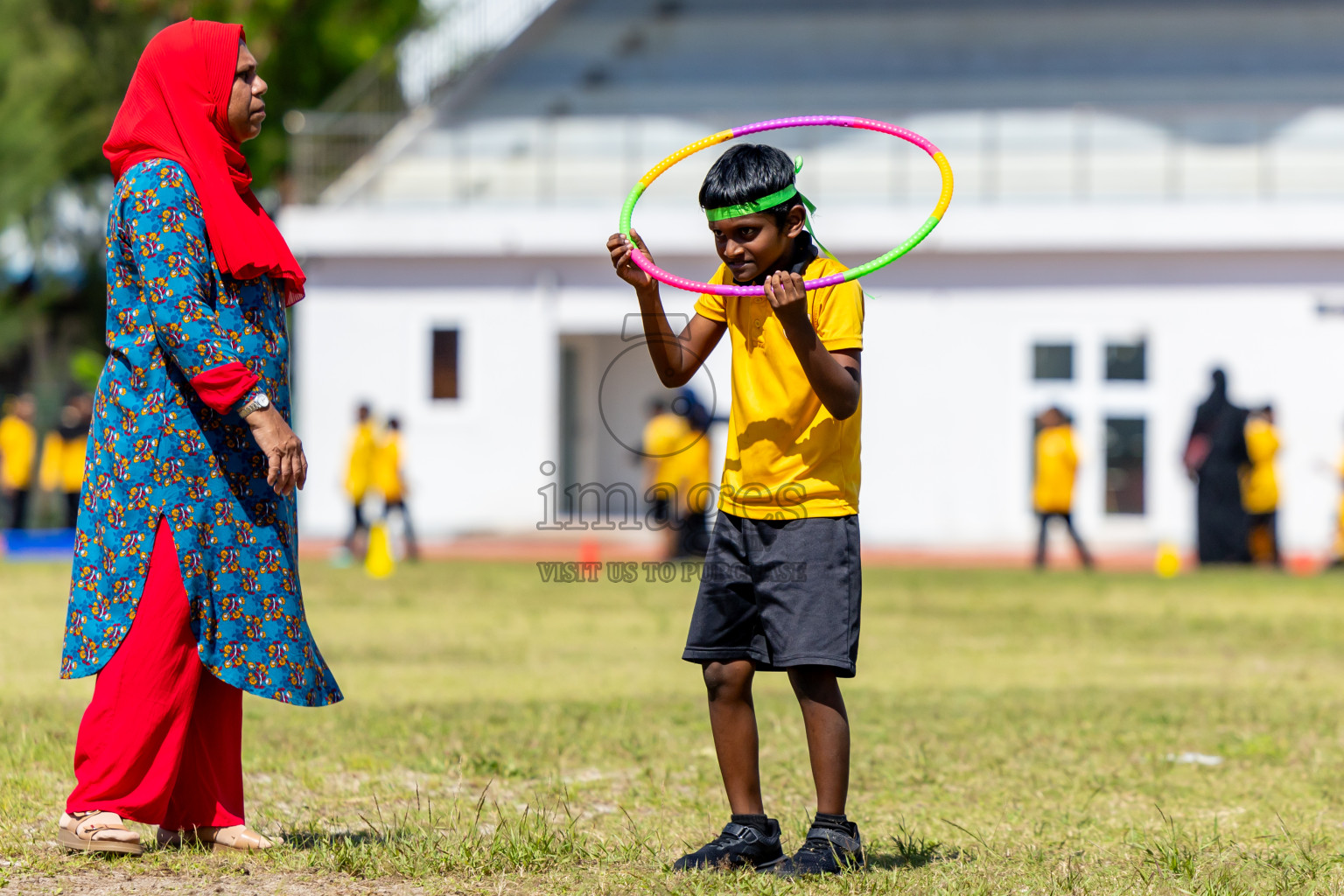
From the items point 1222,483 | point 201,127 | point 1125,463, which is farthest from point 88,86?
point 201,127

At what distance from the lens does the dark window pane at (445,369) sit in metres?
25.6

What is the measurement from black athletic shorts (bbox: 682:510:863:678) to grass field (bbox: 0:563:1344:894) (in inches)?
23.2

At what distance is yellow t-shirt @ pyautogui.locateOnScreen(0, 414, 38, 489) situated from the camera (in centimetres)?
2438

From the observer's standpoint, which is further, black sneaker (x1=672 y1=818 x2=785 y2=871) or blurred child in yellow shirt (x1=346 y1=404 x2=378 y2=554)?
blurred child in yellow shirt (x1=346 y1=404 x2=378 y2=554)

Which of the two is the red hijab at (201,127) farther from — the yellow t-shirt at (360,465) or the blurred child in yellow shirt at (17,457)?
the blurred child in yellow shirt at (17,457)

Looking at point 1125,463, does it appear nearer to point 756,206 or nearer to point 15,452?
point 15,452

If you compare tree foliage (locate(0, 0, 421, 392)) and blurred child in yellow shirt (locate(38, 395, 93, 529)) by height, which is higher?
tree foliage (locate(0, 0, 421, 392))

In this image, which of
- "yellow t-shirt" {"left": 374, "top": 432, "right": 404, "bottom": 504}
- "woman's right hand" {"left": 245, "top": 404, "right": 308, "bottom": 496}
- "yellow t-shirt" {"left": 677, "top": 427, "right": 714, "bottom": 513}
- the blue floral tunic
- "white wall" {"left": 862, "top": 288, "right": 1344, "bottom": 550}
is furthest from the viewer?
"white wall" {"left": 862, "top": 288, "right": 1344, "bottom": 550}

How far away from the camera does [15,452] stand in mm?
24375

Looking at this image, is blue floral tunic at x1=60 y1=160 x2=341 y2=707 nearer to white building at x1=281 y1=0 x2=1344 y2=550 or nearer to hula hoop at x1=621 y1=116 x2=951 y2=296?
hula hoop at x1=621 y1=116 x2=951 y2=296

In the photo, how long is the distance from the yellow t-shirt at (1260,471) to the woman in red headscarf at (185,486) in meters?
16.3

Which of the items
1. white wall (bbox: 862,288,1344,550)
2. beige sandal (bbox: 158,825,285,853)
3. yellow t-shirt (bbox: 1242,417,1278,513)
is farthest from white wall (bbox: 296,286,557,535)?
beige sandal (bbox: 158,825,285,853)

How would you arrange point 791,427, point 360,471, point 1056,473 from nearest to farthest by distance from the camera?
point 791,427, point 1056,473, point 360,471

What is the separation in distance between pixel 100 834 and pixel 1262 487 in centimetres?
1679
